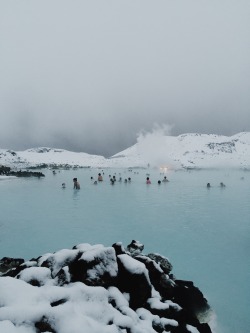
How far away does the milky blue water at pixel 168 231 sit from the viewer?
848 centimetres

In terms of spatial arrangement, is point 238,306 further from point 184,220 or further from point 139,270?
point 184,220

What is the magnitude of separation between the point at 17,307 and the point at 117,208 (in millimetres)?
18497

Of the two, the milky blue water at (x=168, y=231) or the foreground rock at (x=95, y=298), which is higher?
the foreground rock at (x=95, y=298)

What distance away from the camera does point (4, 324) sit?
144 inches

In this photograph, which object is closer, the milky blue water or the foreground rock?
the foreground rock

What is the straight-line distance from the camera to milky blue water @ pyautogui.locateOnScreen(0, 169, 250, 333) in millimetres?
8484

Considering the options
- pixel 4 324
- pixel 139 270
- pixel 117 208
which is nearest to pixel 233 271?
pixel 139 270

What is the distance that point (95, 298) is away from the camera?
4930mm

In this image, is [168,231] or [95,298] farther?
[168,231]

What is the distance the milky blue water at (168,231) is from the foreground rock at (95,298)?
162 centimetres

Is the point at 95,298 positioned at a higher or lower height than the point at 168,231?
higher

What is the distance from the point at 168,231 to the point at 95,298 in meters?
10.7

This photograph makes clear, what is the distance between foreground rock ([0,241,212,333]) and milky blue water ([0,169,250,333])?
63.7 inches

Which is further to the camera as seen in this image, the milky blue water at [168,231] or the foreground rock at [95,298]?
the milky blue water at [168,231]
